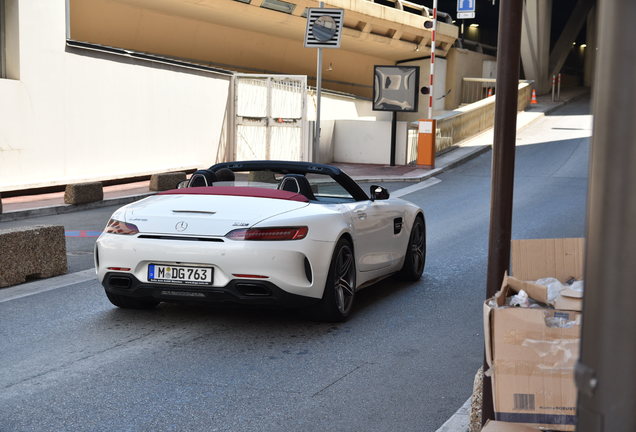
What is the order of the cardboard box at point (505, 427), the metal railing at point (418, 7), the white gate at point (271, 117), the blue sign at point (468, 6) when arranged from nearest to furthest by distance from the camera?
1. the cardboard box at point (505, 427)
2. the white gate at point (271, 117)
3. the blue sign at point (468, 6)
4. the metal railing at point (418, 7)

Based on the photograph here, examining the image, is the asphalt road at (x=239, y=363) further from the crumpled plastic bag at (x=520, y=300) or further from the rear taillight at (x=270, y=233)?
the crumpled plastic bag at (x=520, y=300)

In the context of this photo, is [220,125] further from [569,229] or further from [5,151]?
[569,229]

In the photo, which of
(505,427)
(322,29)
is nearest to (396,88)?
(322,29)

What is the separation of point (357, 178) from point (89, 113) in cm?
658

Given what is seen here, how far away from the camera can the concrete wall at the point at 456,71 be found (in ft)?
142

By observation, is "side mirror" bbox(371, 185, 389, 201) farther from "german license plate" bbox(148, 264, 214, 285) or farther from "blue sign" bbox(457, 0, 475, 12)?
"blue sign" bbox(457, 0, 475, 12)

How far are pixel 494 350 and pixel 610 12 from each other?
1.79m

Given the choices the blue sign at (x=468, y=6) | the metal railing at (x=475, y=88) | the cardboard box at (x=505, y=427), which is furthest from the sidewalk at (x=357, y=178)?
the cardboard box at (x=505, y=427)

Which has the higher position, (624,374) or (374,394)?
(624,374)

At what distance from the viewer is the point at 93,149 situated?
19.6 meters

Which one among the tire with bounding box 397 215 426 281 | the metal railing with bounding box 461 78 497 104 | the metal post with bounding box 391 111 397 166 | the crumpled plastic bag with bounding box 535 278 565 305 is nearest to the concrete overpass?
the metal railing with bounding box 461 78 497 104

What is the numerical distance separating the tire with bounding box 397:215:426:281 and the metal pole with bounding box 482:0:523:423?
4456 mm

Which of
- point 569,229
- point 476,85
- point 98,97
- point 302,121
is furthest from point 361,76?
point 569,229

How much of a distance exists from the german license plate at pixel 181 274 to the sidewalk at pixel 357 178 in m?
8.51
